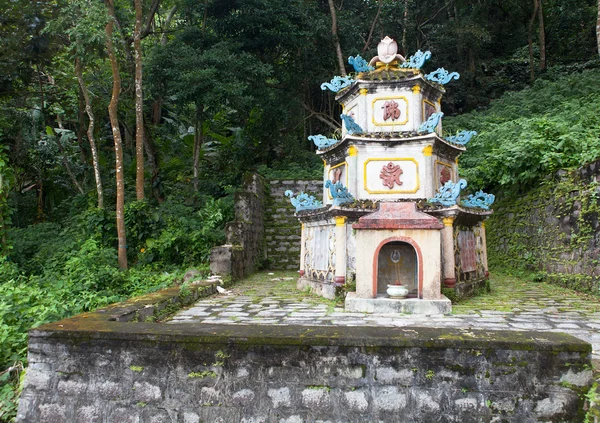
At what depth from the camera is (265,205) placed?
1436 centimetres

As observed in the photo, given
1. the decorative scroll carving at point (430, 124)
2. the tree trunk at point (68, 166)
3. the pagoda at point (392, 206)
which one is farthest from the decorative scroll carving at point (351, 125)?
the tree trunk at point (68, 166)

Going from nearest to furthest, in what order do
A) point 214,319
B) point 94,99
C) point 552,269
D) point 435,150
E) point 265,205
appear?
point 214,319 → point 435,150 → point 552,269 → point 265,205 → point 94,99

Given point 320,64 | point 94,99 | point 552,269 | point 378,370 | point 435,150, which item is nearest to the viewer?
point 378,370

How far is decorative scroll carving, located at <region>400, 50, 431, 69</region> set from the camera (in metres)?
8.34

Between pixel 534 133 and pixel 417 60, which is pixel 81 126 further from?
pixel 534 133

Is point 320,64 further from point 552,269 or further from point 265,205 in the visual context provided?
point 552,269

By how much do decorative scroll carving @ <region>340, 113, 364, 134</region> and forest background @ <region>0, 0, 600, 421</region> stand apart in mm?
1810

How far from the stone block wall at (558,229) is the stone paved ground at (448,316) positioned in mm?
691

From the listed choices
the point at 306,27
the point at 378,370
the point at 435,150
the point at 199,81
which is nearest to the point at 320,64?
the point at 306,27

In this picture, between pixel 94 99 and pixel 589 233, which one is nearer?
pixel 589 233

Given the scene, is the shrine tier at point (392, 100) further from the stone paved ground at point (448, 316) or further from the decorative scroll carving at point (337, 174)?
the stone paved ground at point (448, 316)

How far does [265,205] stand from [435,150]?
24.4 ft

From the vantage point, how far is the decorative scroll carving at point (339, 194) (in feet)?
24.4

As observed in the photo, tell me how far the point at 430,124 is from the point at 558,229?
14.7ft
